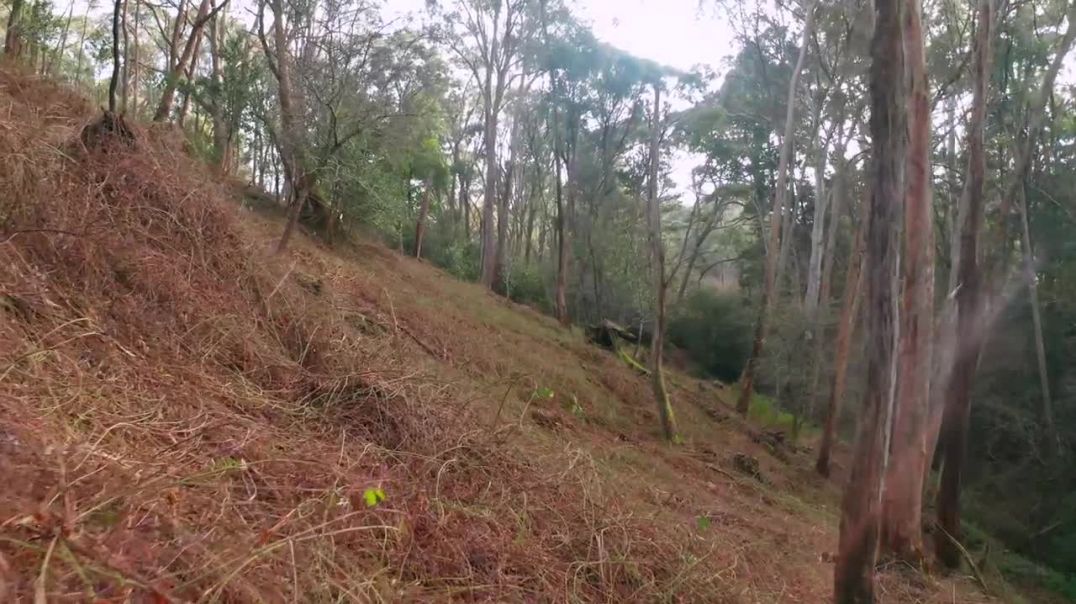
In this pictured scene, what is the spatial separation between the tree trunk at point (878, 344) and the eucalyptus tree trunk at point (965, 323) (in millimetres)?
6353

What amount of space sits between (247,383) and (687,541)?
3.08 m

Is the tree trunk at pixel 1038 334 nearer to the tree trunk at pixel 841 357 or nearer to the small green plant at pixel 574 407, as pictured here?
the tree trunk at pixel 841 357

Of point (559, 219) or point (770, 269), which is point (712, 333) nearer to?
point (559, 219)

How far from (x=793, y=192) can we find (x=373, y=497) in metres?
25.0

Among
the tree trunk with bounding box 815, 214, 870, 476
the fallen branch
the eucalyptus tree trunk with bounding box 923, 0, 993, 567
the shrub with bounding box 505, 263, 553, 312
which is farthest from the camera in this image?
the shrub with bounding box 505, 263, 553, 312

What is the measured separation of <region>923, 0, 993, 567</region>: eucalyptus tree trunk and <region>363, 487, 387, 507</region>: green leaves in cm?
911

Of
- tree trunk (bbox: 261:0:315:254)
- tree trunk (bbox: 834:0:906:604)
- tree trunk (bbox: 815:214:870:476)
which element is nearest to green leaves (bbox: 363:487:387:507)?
tree trunk (bbox: 834:0:906:604)

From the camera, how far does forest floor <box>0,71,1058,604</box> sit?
107 inches

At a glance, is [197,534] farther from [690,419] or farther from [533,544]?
[690,419]

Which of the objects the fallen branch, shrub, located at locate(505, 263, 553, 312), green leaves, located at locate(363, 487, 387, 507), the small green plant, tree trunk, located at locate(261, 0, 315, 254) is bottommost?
the fallen branch

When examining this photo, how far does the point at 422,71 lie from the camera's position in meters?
21.8

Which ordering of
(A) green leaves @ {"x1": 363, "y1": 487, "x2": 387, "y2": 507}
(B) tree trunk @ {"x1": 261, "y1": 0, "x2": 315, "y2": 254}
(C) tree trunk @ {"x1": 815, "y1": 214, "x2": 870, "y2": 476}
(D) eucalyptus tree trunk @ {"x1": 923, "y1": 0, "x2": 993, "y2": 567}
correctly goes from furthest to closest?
(C) tree trunk @ {"x1": 815, "y1": 214, "x2": 870, "y2": 476} → (B) tree trunk @ {"x1": 261, "y1": 0, "x2": 315, "y2": 254} → (D) eucalyptus tree trunk @ {"x1": 923, "y1": 0, "x2": 993, "y2": 567} → (A) green leaves @ {"x1": 363, "y1": 487, "x2": 387, "y2": 507}

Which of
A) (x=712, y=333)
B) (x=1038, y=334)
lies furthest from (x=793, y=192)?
(x=1038, y=334)

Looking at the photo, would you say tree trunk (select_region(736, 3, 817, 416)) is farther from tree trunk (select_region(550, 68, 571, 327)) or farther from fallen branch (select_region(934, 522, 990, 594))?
fallen branch (select_region(934, 522, 990, 594))
